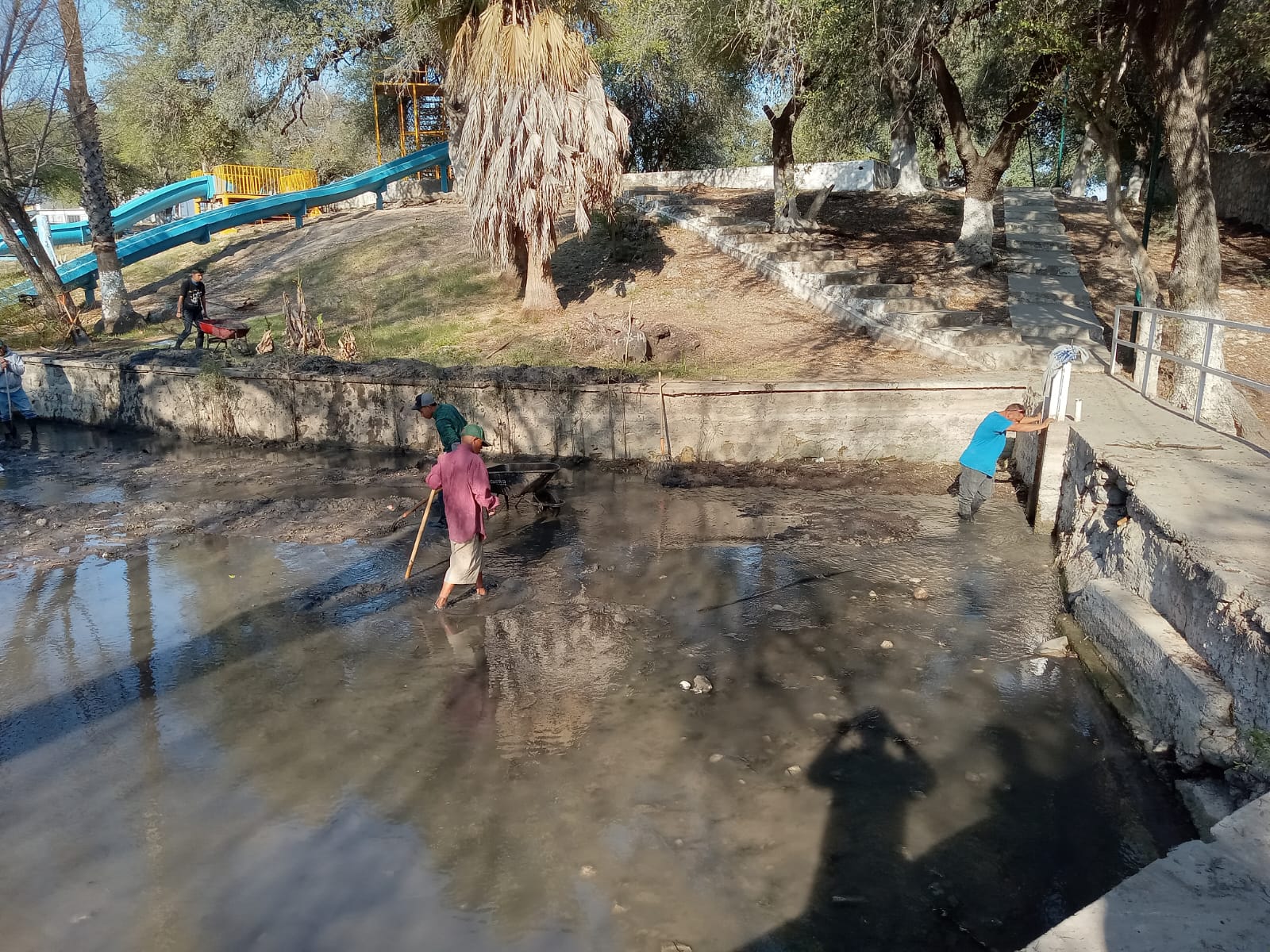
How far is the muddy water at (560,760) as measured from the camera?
414 centimetres

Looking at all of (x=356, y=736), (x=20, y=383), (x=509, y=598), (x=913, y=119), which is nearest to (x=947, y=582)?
(x=509, y=598)

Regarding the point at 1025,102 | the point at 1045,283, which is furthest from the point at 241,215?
the point at 1045,283

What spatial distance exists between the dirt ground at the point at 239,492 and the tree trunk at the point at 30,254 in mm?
6938

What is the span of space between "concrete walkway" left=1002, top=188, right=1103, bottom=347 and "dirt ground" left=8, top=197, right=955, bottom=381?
83.5 inches

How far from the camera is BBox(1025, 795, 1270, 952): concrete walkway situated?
273 centimetres

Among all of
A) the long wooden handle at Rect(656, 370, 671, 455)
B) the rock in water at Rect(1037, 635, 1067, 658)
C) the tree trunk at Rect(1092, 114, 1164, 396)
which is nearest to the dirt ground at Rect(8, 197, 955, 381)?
the long wooden handle at Rect(656, 370, 671, 455)

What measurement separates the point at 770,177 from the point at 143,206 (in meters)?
20.0

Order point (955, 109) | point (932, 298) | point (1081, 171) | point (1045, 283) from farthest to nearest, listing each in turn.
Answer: point (1081, 171) < point (1045, 283) < point (955, 109) < point (932, 298)

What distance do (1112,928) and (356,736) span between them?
4.31m

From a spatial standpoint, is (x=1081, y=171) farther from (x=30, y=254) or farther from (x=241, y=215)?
(x=30, y=254)

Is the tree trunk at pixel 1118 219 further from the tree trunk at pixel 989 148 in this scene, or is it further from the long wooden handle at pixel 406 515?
the long wooden handle at pixel 406 515

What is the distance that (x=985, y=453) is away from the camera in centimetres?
912

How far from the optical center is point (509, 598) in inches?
305

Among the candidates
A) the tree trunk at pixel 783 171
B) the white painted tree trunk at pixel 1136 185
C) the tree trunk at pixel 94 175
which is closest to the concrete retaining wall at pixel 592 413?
the tree trunk at pixel 94 175
